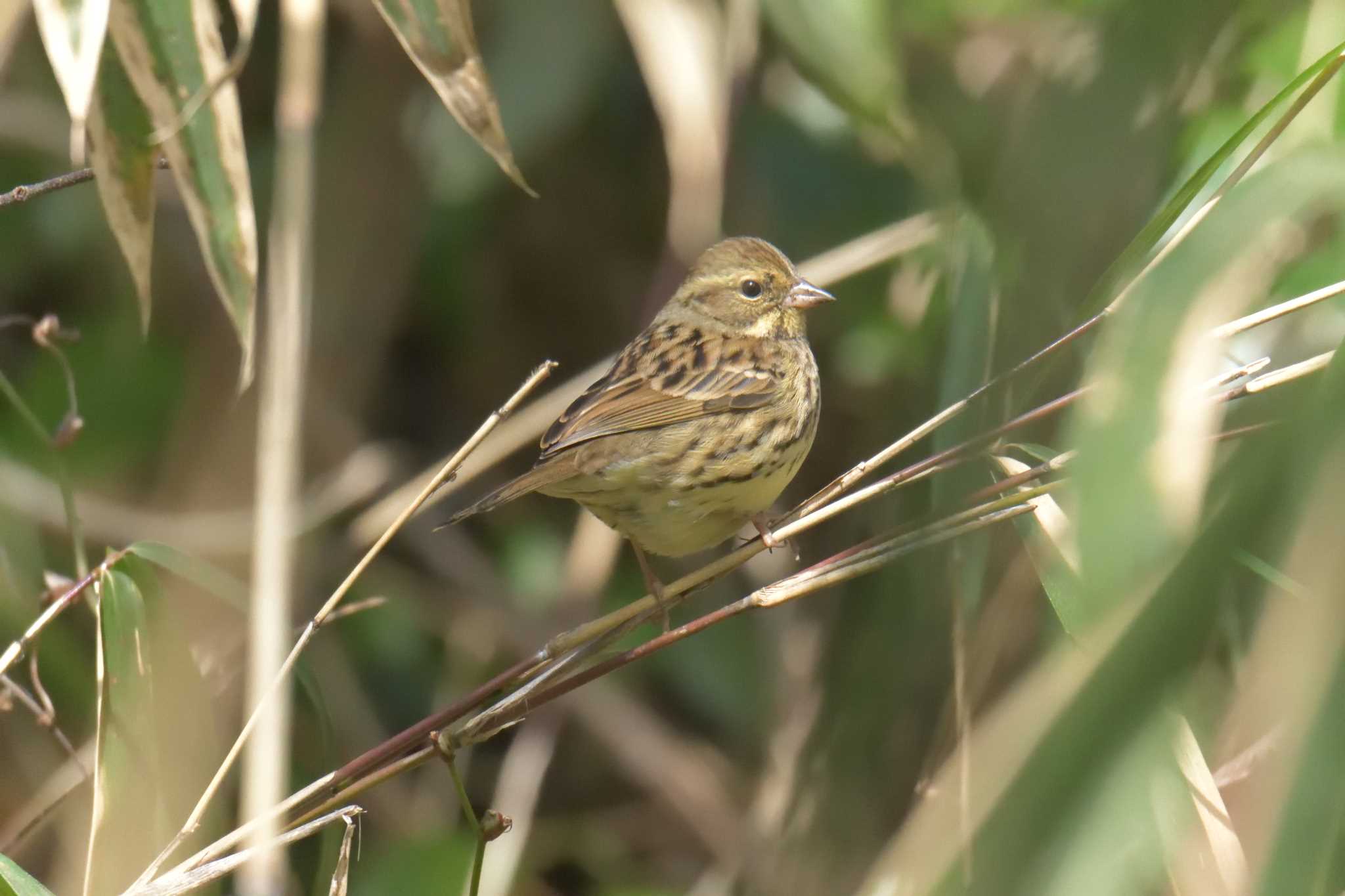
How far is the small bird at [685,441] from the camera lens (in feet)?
9.34

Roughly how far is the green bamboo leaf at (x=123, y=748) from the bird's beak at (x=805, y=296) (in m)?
1.71

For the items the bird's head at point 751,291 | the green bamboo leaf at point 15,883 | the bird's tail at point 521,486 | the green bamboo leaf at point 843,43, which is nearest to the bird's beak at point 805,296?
the bird's head at point 751,291

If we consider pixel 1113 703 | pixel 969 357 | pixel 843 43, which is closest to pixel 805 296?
pixel 969 357

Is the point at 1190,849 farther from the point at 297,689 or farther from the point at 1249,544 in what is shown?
the point at 297,689

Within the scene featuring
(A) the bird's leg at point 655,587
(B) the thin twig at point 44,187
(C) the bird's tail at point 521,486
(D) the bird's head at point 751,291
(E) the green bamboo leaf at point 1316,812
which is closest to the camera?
(E) the green bamboo leaf at point 1316,812

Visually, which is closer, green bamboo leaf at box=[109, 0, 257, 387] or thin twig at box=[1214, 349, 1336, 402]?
thin twig at box=[1214, 349, 1336, 402]

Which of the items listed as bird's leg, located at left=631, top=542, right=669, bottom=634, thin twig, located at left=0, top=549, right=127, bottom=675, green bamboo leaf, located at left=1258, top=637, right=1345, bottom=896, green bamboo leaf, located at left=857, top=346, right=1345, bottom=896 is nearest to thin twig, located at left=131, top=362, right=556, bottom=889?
thin twig, located at left=0, top=549, right=127, bottom=675

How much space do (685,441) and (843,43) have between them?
1.07 m

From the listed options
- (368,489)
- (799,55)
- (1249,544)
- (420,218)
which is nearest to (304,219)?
(799,55)

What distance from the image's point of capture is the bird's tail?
8.36ft

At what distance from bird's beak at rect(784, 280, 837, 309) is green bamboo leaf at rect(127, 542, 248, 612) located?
147 cm

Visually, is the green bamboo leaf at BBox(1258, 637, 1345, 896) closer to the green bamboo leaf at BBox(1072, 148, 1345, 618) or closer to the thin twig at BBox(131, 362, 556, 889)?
the green bamboo leaf at BBox(1072, 148, 1345, 618)

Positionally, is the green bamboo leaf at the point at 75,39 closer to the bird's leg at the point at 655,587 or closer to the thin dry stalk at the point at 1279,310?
the bird's leg at the point at 655,587

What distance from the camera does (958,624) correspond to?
2.08 m
